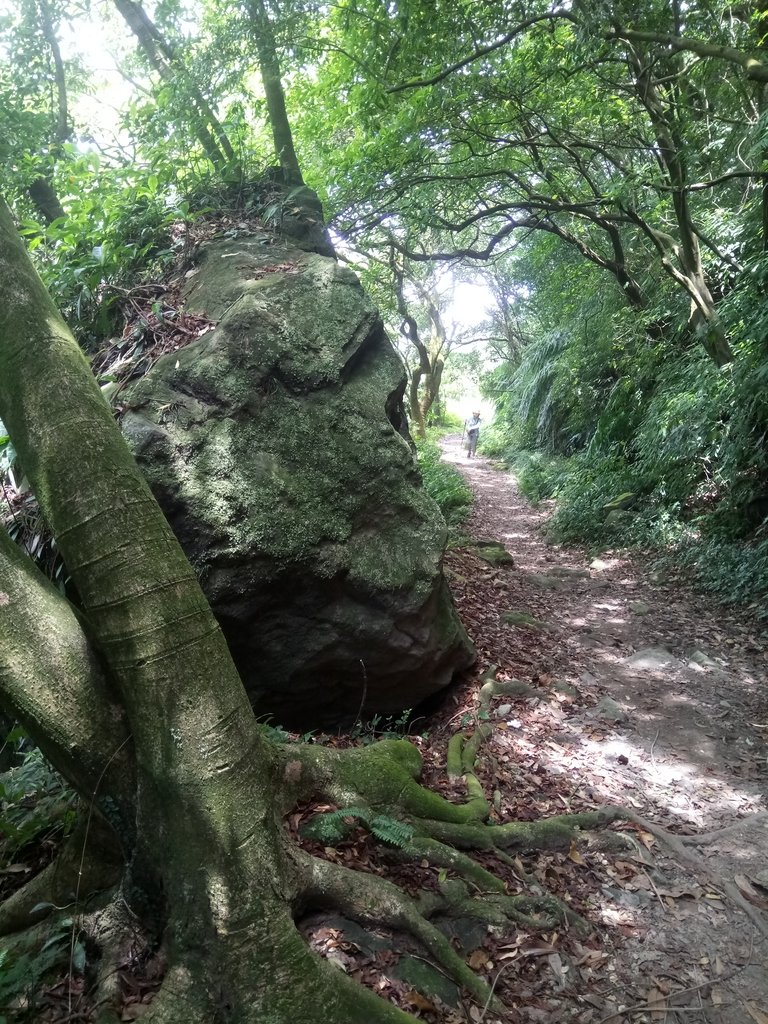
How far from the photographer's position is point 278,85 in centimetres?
789

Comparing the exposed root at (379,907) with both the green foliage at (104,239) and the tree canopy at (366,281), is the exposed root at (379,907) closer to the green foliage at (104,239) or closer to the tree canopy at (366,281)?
the tree canopy at (366,281)

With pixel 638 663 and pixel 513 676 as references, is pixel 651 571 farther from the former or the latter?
pixel 513 676

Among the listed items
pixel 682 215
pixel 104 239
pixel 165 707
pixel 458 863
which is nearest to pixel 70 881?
pixel 165 707

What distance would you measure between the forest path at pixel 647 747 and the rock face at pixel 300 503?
1.15m

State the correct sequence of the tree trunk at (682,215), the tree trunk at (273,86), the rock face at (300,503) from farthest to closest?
1. the tree trunk at (682,215)
2. the tree trunk at (273,86)
3. the rock face at (300,503)

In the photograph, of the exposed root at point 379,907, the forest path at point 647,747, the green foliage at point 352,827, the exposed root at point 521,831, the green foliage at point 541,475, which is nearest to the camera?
the exposed root at point 379,907

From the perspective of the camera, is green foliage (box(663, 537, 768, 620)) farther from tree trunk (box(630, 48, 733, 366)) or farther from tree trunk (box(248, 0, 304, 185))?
tree trunk (box(248, 0, 304, 185))

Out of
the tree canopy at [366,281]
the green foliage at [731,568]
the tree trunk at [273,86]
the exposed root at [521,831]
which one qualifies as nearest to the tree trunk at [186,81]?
the tree canopy at [366,281]

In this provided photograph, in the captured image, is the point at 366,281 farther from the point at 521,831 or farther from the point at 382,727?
the point at 521,831

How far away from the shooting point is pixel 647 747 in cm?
477

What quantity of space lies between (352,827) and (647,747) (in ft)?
8.84

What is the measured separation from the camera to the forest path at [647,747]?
113 inches

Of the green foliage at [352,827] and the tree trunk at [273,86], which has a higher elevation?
the tree trunk at [273,86]

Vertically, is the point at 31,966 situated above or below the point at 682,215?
below
